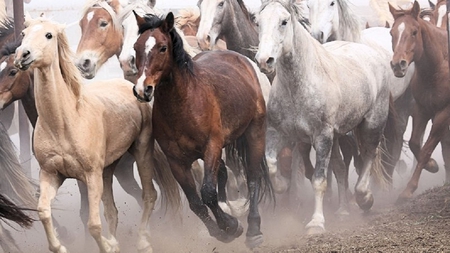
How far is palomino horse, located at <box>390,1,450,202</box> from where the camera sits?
9.72 meters

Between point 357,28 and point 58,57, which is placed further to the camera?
point 357,28

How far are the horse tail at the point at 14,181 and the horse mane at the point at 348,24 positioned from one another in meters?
3.84

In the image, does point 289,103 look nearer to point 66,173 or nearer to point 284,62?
point 284,62

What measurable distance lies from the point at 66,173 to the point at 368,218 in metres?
3.32

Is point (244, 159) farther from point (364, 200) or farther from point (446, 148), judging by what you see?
point (446, 148)

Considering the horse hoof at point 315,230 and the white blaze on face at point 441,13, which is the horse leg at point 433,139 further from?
the horse hoof at point 315,230

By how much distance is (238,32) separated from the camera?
9523mm

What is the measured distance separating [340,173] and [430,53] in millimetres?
1638

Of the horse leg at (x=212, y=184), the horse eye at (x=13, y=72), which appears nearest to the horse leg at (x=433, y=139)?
the horse leg at (x=212, y=184)

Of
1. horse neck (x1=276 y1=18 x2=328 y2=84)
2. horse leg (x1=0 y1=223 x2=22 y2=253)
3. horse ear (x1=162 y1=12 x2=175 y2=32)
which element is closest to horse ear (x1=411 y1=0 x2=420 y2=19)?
horse neck (x1=276 y1=18 x2=328 y2=84)

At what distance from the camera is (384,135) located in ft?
34.1

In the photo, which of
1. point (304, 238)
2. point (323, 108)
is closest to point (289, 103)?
point (323, 108)

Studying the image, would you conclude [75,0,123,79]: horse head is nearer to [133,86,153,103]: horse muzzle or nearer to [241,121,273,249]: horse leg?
[241,121,273,249]: horse leg

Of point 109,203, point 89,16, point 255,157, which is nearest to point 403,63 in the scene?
point 255,157
